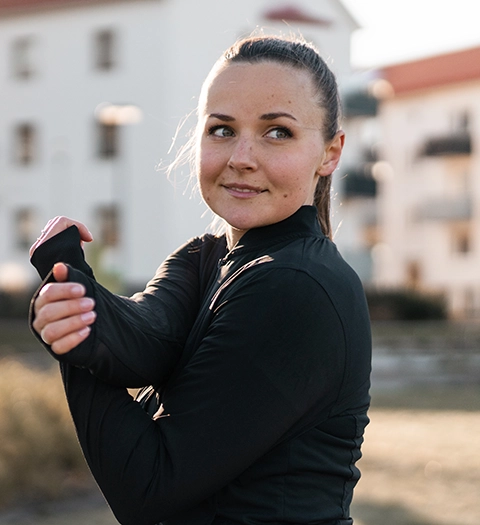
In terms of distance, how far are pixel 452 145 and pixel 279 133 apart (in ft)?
153

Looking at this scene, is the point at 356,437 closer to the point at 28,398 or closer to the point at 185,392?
the point at 185,392

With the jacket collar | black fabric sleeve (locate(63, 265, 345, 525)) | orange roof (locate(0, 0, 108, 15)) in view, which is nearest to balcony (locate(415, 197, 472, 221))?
orange roof (locate(0, 0, 108, 15))

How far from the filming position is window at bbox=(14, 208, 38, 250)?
1361 inches

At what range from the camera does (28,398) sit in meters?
8.93

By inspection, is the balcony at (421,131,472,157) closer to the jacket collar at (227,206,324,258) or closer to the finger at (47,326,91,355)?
the jacket collar at (227,206,324,258)

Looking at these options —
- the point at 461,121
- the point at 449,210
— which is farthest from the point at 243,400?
the point at 461,121

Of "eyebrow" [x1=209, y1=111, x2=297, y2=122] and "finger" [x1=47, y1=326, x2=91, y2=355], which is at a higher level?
"eyebrow" [x1=209, y1=111, x2=297, y2=122]

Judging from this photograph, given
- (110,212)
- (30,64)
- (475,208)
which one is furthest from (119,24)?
(475,208)

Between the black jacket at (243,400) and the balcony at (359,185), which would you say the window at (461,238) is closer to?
the balcony at (359,185)

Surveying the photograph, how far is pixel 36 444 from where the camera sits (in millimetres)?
8031

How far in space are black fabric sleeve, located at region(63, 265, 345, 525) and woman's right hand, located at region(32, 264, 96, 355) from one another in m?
0.13

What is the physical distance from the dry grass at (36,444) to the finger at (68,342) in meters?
6.12

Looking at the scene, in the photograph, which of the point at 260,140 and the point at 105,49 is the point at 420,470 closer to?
the point at 260,140

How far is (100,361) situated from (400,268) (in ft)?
160
